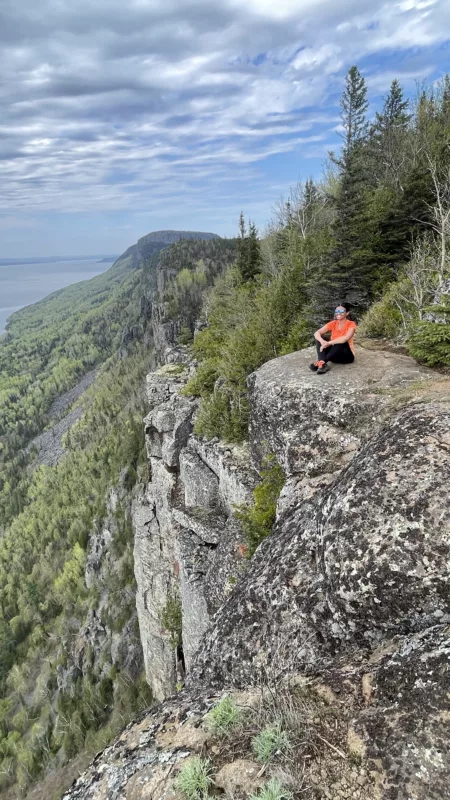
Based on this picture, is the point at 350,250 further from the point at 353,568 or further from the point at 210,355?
the point at 353,568

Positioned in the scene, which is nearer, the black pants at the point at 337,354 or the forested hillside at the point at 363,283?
the black pants at the point at 337,354

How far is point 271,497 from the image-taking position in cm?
1164

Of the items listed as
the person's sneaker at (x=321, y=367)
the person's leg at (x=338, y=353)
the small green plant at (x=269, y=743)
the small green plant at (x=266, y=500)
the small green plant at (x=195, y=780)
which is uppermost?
the person's leg at (x=338, y=353)

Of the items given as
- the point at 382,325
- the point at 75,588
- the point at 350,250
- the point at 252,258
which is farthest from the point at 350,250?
the point at 75,588

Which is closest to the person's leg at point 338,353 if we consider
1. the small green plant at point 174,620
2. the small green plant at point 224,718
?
the small green plant at point 224,718

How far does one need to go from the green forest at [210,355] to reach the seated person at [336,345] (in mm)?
1680

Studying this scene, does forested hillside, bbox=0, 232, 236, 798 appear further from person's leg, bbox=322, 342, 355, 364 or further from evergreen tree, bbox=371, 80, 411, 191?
evergreen tree, bbox=371, 80, 411, 191

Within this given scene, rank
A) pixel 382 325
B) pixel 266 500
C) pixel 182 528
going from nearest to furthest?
pixel 266 500, pixel 382 325, pixel 182 528

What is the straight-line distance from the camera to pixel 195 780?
4160 millimetres

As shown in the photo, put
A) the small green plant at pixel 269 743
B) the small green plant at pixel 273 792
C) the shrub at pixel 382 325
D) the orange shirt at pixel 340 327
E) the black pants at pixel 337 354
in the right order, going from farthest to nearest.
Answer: the shrub at pixel 382 325 < the black pants at pixel 337 354 < the orange shirt at pixel 340 327 < the small green plant at pixel 269 743 < the small green plant at pixel 273 792

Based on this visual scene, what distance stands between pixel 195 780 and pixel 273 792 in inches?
34.6

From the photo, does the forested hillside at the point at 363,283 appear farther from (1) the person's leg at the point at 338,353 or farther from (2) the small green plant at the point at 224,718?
(2) the small green plant at the point at 224,718

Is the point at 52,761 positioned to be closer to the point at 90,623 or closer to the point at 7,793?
the point at 7,793

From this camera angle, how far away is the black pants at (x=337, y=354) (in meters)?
11.1
